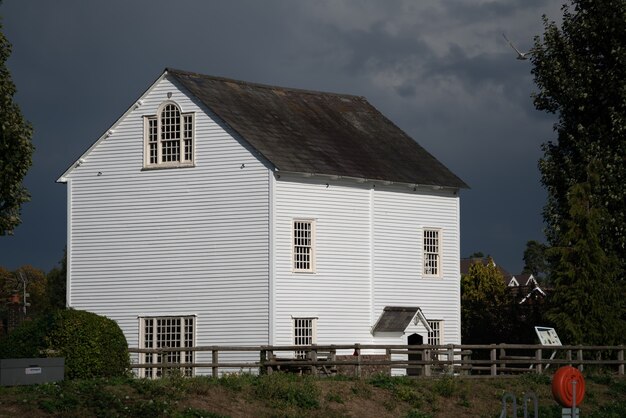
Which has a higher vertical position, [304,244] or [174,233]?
[174,233]

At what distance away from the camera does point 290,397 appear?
3378 centimetres

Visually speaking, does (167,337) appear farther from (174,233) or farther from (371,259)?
(371,259)

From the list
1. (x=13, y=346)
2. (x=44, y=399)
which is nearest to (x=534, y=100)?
(x=13, y=346)

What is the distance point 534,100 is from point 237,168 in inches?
620

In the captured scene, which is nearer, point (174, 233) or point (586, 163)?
point (174, 233)

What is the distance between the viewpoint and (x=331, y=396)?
35000 millimetres

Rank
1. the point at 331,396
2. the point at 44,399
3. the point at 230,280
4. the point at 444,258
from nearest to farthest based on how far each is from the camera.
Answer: the point at 44,399
the point at 331,396
the point at 230,280
the point at 444,258

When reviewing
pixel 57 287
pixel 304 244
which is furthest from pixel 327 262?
pixel 57 287

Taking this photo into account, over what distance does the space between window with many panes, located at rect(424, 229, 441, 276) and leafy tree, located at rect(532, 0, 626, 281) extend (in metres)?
4.86

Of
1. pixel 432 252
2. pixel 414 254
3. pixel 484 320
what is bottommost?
pixel 484 320

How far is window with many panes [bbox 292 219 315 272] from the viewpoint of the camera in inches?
1795

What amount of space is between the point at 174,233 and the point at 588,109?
61.4ft

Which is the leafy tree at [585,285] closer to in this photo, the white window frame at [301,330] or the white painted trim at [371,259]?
the white painted trim at [371,259]

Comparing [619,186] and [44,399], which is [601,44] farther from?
[44,399]
